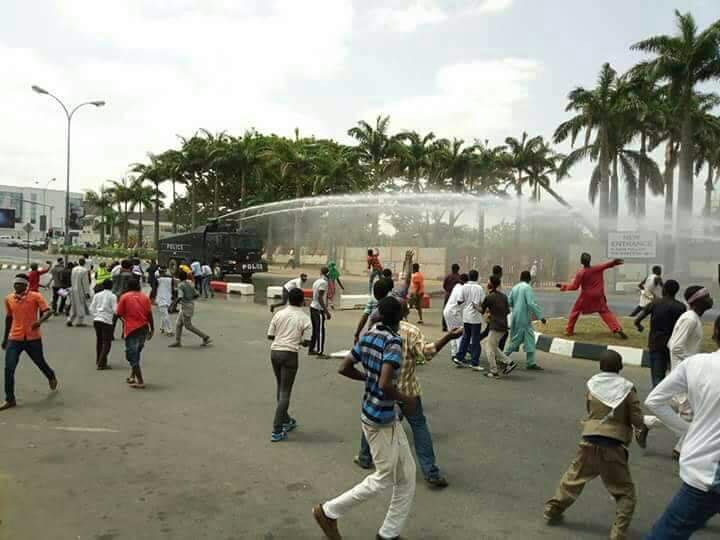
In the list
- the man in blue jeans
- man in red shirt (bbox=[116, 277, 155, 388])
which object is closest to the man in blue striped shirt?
the man in blue jeans

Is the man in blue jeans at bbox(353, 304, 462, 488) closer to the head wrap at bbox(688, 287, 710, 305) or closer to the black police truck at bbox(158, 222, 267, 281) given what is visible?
the head wrap at bbox(688, 287, 710, 305)

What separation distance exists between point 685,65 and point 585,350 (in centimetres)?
2460

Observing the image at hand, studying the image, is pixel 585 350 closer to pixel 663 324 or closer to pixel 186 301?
pixel 663 324

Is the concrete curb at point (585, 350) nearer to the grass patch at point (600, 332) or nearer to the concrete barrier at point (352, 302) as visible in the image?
the grass patch at point (600, 332)

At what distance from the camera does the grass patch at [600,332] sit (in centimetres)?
1050

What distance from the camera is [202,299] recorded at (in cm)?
2031

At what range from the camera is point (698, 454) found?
255cm

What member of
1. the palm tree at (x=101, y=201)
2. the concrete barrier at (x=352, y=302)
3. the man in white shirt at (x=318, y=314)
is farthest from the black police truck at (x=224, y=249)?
Result: the palm tree at (x=101, y=201)

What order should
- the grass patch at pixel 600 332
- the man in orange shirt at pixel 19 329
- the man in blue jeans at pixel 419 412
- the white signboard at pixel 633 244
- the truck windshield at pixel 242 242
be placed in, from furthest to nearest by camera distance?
1. the truck windshield at pixel 242 242
2. the white signboard at pixel 633 244
3. the grass patch at pixel 600 332
4. the man in orange shirt at pixel 19 329
5. the man in blue jeans at pixel 419 412

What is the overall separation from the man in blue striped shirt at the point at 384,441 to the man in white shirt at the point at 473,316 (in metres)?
5.30

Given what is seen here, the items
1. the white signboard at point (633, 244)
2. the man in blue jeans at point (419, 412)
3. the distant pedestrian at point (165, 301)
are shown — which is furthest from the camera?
the white signboard at point (633, 244)

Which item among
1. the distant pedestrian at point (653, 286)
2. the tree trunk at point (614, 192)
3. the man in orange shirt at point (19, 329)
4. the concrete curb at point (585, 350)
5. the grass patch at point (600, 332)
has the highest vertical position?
the tree trunk at point (614, 192)

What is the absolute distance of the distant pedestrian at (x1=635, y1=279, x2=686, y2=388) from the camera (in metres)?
6.11

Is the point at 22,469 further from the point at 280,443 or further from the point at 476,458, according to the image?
the point at 476,458
